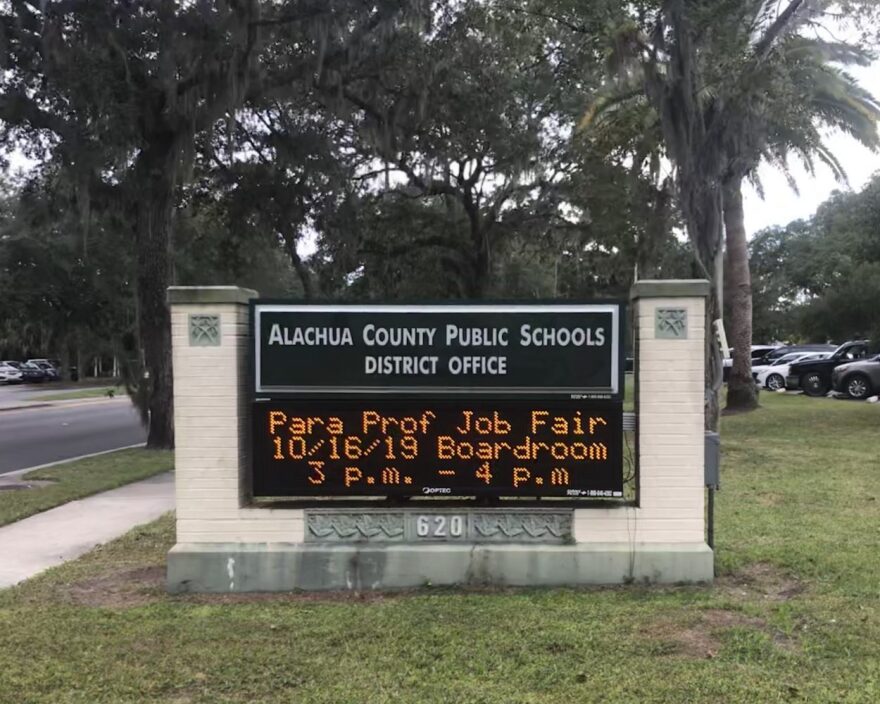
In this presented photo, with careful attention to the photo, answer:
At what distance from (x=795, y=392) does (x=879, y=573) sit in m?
25.8

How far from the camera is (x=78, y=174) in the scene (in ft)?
42.1

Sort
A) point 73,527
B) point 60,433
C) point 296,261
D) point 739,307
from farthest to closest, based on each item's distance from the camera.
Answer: point 296,261 → point 739,307 → point 60,433 → point 73,527

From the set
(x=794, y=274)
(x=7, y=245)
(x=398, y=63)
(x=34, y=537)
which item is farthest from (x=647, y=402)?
(x=794, y=274)

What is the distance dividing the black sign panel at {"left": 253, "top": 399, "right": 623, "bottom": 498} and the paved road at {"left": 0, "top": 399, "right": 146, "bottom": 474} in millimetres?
9865

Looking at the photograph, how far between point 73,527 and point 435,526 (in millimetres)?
4606

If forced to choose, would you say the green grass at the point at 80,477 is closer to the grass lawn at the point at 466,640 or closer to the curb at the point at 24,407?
the grass lawn at the point at 466,640

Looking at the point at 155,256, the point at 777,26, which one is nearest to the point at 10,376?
the point at 155,256

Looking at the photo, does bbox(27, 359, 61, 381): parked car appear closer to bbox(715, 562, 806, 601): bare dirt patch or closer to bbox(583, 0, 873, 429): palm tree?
bbox(583, 0, 873, 429): palm tree

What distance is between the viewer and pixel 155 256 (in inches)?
586

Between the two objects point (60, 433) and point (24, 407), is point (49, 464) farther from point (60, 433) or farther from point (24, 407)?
point (24, 407)

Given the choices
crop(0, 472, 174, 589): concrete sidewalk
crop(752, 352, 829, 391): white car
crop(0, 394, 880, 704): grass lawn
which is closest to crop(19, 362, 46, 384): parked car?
crop(752, 352, 829, 391): white car

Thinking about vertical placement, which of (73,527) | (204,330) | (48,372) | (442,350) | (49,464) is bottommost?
(49,464)

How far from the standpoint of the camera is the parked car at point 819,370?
1107 inches

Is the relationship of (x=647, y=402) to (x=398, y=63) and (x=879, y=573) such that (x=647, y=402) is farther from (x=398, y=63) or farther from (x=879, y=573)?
(x=398, y=63)
